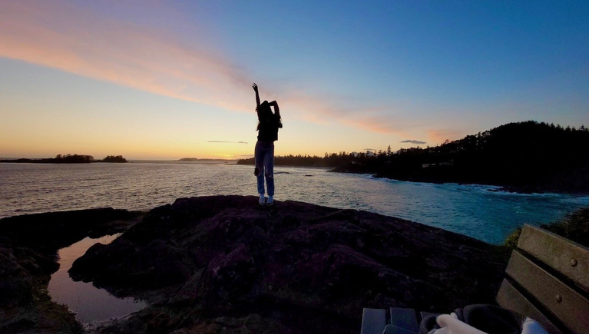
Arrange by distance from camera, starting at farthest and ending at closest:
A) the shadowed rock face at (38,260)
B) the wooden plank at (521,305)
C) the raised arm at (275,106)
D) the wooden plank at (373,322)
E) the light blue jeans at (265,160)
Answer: the light blue jeans at (265,160) → the raised arm at (275,106) → the shadowed rock face at (38,260) → the wooden plank at (373,322) → the wooden plank at (521,305)

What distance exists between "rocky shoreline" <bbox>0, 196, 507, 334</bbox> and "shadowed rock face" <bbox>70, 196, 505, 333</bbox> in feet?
0.07

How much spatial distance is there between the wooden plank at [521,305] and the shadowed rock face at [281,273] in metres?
2.05

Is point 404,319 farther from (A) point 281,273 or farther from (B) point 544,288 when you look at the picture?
(A) point 281,273

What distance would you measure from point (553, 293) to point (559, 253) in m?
0.27

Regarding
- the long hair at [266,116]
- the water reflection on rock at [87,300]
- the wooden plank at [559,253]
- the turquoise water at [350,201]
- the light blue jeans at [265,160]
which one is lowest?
the turquoise water at [350,201]

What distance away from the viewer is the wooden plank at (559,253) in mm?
1595

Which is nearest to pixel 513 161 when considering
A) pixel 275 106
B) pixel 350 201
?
pixel 350 201

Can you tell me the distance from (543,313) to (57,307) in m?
6.62

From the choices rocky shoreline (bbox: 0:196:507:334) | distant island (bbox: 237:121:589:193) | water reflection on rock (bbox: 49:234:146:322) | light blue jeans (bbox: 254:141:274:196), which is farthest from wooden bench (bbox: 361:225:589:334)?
distant island (bbox: 237:121:589:193)

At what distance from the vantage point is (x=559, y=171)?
78.1m

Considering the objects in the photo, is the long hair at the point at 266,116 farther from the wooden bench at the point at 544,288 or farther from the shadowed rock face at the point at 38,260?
the wooden bench at the point at 544,288

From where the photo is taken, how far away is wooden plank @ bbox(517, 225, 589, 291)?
5.23ft

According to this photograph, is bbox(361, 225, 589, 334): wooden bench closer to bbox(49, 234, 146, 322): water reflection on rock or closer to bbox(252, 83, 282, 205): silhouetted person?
bbox(49, 234, 146, 322): water reflection on rock

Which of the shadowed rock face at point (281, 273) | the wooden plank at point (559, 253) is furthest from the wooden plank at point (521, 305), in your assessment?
the shadowed rock face at point (281, 273)
